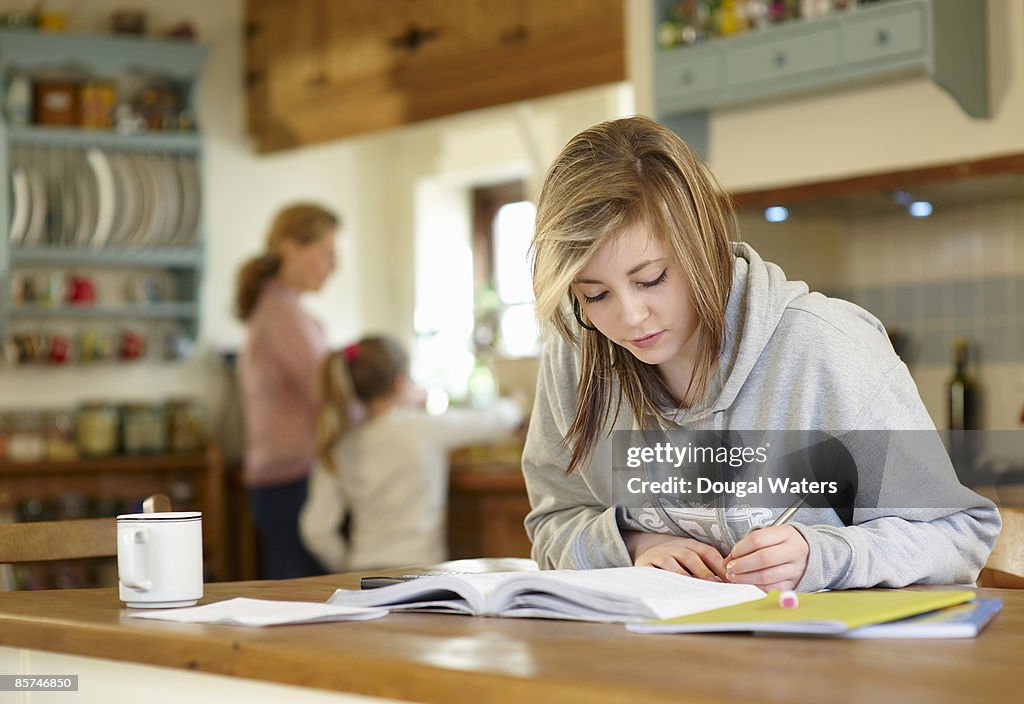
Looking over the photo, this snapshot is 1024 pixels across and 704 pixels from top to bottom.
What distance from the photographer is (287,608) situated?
3.66ft

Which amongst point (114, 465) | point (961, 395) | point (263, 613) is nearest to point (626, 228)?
point (263, 613)

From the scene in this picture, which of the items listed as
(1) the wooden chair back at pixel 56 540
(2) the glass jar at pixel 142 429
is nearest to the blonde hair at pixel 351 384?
(2) the glass jar at pixel 142 429

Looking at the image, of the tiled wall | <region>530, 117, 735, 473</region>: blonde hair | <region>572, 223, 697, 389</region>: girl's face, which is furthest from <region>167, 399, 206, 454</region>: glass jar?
<region>572, 223, 697, 389</region>: girl's face

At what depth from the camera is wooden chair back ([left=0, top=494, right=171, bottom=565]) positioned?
1.63 meters

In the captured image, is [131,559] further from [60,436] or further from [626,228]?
[60,436]

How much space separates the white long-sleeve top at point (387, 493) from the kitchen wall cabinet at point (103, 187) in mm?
1521

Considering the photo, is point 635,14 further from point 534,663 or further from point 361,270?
point 534,663

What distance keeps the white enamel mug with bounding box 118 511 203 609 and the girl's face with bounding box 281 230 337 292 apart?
9.19 feet

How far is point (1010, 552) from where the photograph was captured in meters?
1.48

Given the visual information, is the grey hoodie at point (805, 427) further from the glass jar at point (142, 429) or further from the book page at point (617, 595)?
the glass jar at point (142, 429)

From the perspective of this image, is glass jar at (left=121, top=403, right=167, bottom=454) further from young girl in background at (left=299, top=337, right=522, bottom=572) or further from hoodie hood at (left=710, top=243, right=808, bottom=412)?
hoodie hood at (left=710, top=243, right=808, bottom=412)

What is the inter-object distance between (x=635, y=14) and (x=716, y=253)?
7.44 ft

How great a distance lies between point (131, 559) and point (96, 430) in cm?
357

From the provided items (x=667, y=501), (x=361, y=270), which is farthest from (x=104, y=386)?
(x=667, y=501)
